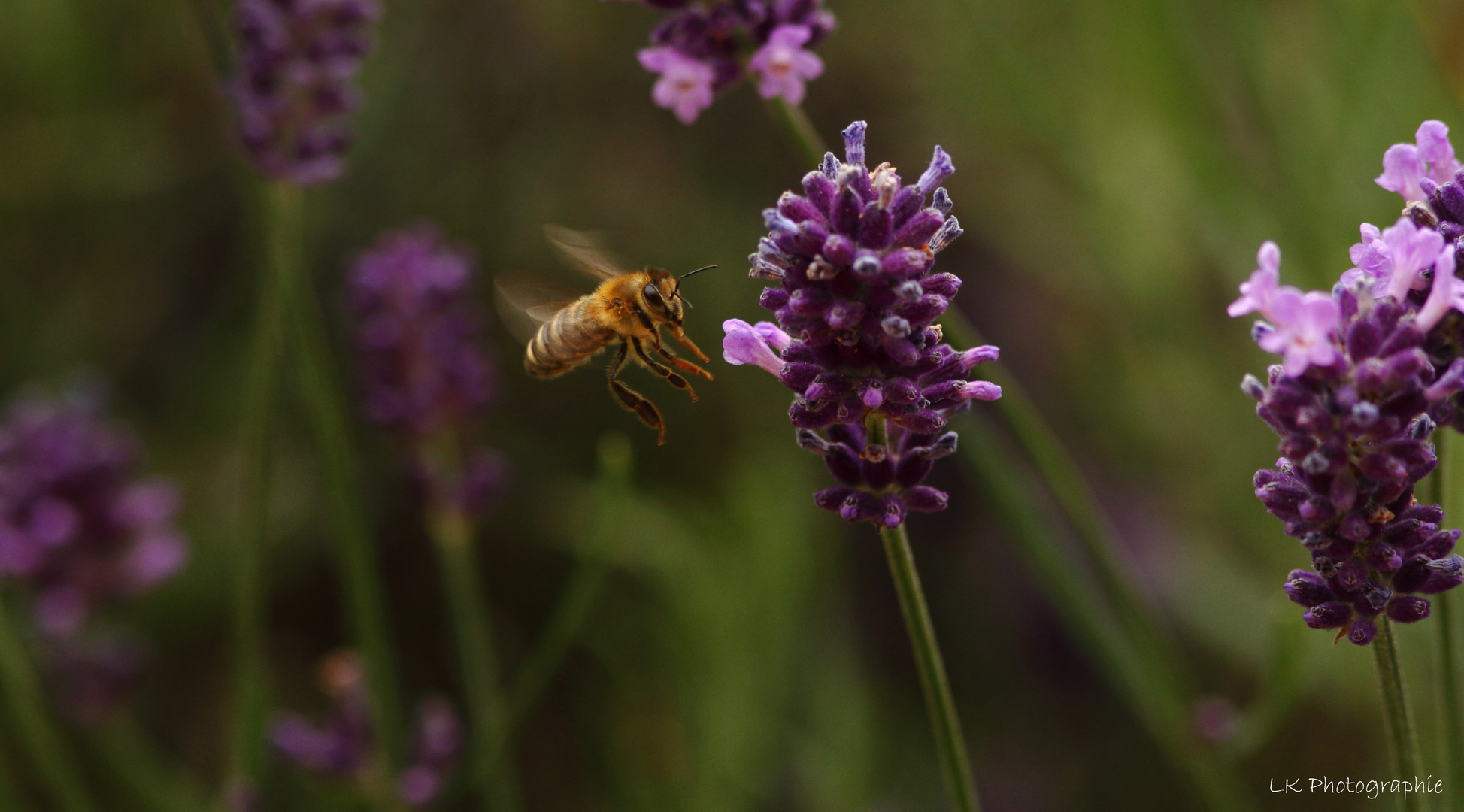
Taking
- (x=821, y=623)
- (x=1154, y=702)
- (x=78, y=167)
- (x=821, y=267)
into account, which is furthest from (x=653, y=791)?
(x=78, y=167)

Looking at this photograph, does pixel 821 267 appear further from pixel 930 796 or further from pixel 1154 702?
pixel 930 796

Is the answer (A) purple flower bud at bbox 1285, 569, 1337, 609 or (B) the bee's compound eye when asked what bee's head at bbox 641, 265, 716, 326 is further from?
(A) purple flower bud at bbox 1285, 569, 1337, 609

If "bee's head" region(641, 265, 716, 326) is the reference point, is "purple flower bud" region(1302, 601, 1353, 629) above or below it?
below

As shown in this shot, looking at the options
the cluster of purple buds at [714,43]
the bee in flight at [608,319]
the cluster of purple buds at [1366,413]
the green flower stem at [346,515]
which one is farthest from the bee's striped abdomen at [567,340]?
the cluster of purple buds at [1366,413]

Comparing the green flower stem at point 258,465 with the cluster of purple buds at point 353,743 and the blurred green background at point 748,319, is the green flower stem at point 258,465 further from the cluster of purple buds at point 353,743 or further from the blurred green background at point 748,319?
the blurred green background at point 748,319

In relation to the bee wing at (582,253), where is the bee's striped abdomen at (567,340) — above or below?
below

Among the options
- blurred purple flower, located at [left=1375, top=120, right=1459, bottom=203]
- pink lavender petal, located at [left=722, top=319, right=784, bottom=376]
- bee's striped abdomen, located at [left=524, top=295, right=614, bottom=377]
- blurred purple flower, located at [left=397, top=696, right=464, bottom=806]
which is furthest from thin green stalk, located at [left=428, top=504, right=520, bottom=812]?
blurred purple flower, located at [left=1375, top=120, right=1459, bottom=203]
